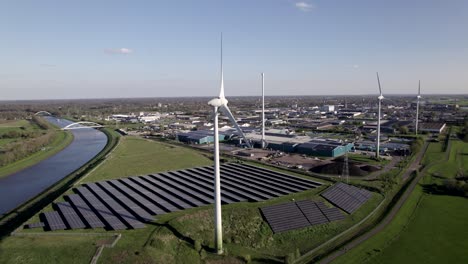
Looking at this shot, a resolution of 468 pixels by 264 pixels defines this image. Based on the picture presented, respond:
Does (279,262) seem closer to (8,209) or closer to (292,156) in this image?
(8,209)

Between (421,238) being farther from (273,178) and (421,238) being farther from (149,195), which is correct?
(149,195)

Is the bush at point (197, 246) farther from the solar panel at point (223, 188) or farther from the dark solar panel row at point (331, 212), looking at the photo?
the dark solar panel row at point (331, 212)

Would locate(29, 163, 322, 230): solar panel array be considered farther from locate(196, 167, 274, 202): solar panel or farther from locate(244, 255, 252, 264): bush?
locate(244, 255, 252, 264): bush

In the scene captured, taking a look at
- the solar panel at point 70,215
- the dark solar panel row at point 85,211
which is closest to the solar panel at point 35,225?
the solar panel at point 70,215

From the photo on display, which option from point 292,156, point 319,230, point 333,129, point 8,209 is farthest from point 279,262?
point 333,129

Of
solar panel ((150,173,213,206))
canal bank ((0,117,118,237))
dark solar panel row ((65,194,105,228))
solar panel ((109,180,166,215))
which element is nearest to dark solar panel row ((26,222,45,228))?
canal bank ((0,117,118,237))

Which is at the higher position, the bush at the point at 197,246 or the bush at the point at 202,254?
the bush at the point at 197,246

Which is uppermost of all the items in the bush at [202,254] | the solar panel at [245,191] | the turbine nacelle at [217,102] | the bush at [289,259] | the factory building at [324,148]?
the turbine nacelle at [217,102]
